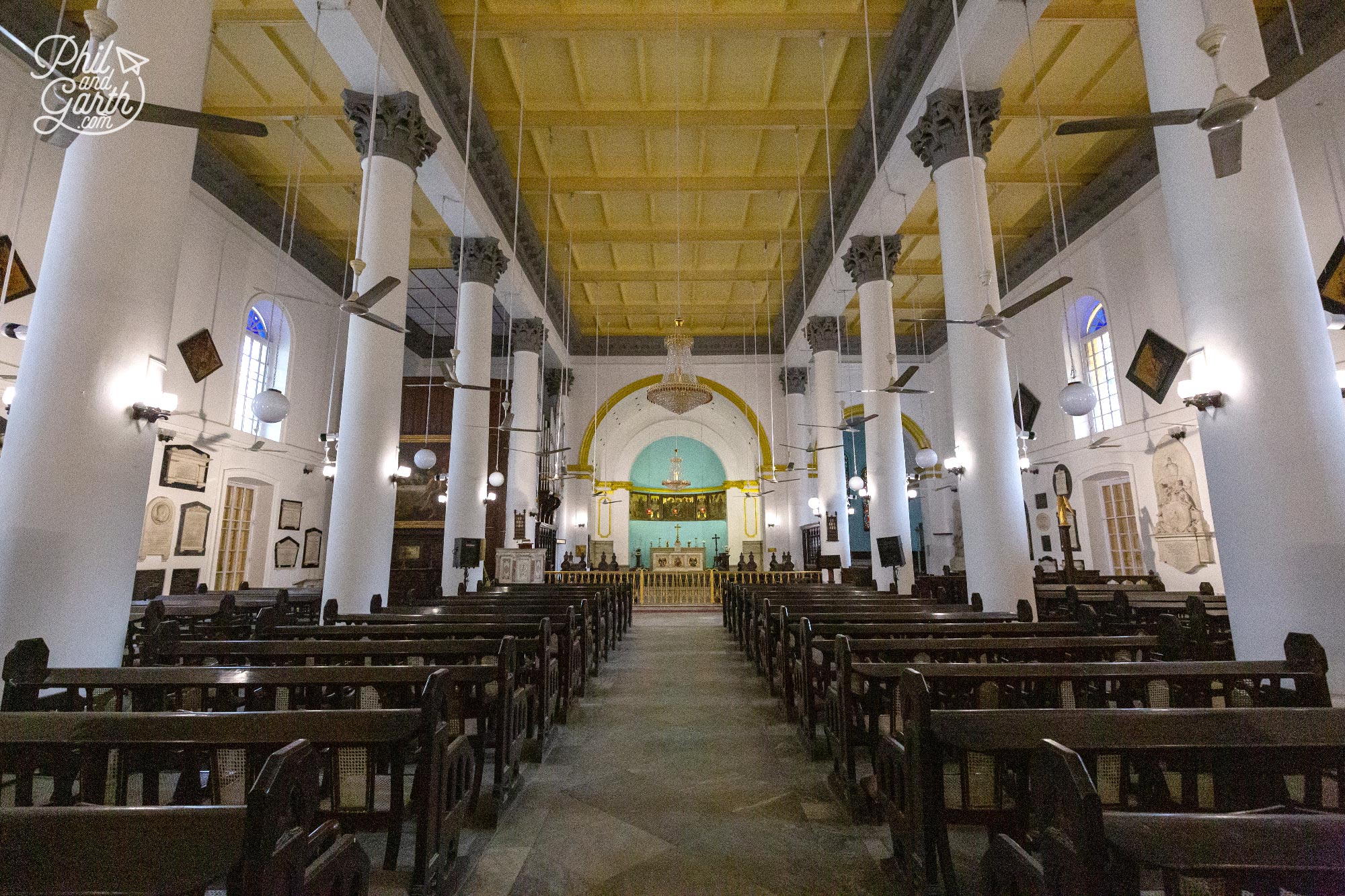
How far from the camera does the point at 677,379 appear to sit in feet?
35.7

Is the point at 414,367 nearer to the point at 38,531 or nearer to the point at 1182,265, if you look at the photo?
the point at 38,531

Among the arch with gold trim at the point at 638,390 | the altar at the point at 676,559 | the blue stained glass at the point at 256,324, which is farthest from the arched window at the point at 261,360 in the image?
the altar at the point at 676,559

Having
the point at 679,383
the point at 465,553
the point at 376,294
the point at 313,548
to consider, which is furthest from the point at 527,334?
the point at 376,294

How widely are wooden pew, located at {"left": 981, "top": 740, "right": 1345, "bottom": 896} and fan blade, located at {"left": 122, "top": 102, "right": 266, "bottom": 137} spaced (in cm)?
326

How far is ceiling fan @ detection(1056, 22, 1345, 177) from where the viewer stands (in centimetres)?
229

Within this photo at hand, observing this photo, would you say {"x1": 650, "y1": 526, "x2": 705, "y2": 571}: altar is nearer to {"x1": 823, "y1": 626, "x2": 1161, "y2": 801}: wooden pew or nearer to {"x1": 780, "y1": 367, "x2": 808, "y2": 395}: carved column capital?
{"x1": 780, "y1": 367, "x2": 808, "y2": 395}: carved column capital

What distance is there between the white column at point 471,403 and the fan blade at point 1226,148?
8.51m

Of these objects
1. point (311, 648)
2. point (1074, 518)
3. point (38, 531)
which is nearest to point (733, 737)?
point (311, 648)

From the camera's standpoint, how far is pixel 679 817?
274 cm

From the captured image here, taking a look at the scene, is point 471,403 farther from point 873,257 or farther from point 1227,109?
point 1227,109

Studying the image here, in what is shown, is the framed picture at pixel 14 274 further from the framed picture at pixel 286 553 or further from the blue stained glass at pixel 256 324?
the framed picture at pixel 286 553

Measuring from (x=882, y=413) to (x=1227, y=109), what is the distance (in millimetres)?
6869

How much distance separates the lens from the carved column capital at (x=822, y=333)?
1338 centimetres

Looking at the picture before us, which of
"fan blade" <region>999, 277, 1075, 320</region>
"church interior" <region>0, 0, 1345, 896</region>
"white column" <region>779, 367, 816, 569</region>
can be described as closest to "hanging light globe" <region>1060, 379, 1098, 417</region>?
"church interior" <region>0, 0, 1345, 896</region>
